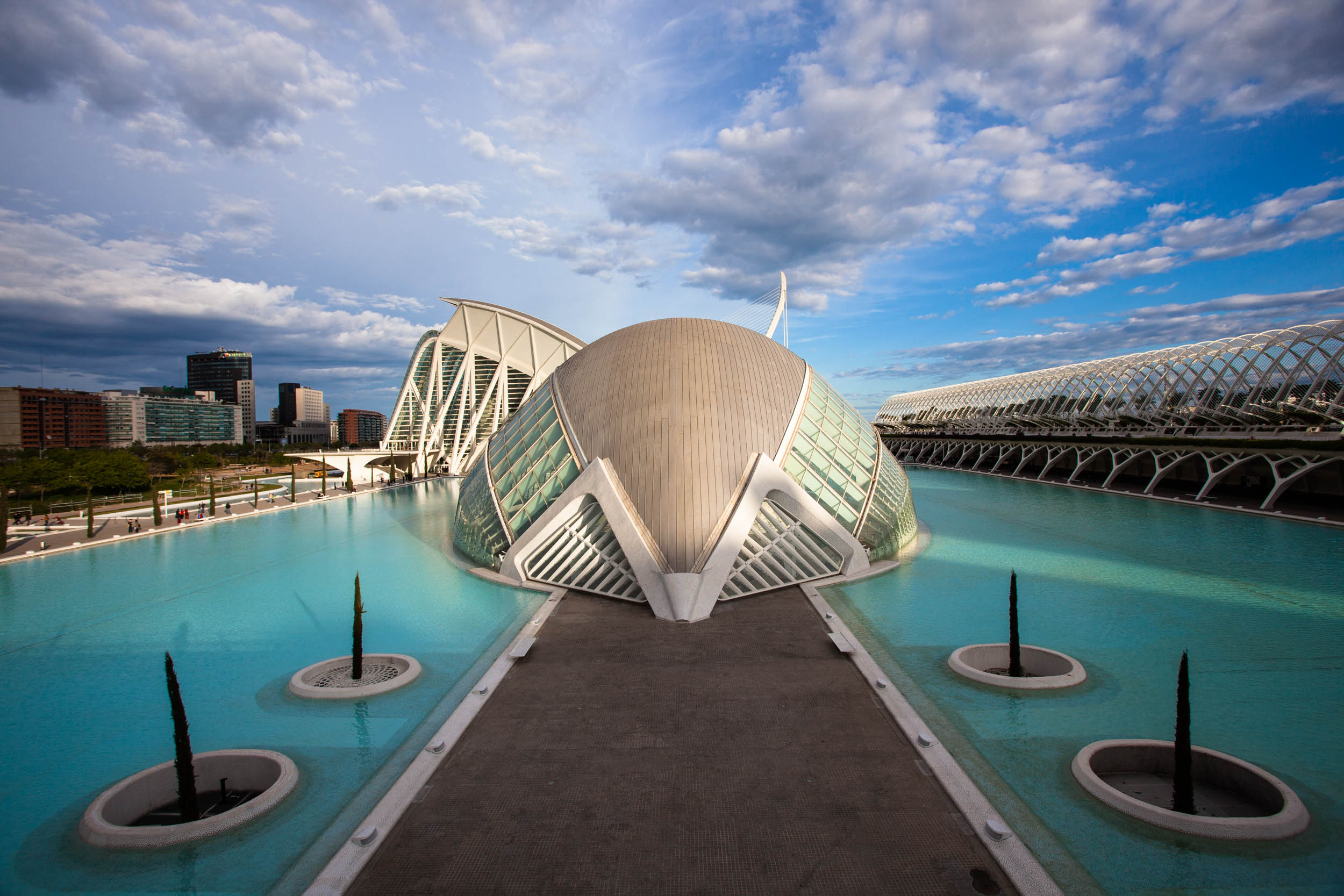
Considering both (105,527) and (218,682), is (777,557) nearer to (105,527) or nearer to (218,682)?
(218,682)

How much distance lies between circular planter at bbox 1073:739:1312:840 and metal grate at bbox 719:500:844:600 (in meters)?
7.40

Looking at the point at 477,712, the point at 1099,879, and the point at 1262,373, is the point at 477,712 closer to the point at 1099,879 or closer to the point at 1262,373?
the point at 1099,879

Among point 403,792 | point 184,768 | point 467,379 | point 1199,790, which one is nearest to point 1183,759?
point 1199,790

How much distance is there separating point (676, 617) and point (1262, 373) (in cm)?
4085

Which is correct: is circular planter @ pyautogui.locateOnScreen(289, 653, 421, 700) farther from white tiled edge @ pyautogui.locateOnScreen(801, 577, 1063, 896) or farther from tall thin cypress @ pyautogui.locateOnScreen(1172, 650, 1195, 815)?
tall thin cypress @ pyautogui.locateOnScreen(1172, 650, 1195, 815)

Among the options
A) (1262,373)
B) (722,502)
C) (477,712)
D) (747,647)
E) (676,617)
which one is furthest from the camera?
(1262,373)

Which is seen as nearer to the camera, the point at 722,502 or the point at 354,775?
the point at 354,775

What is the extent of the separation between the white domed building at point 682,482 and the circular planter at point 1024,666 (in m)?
4.80

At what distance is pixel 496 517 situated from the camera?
16547 mm

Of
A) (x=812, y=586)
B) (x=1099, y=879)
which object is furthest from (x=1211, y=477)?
(x=1099, y=879)

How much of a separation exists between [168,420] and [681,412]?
17505cm

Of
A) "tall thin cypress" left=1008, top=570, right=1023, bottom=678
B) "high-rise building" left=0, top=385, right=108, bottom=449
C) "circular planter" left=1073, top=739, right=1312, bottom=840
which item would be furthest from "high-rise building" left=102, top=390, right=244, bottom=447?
"circular planter" left=1073, top=739, right=1312, bottom=840

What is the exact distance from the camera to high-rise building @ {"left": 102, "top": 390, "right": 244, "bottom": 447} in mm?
125938

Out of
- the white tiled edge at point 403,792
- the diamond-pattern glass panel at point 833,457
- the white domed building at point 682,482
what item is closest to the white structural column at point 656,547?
the white domed building at point 682,482
